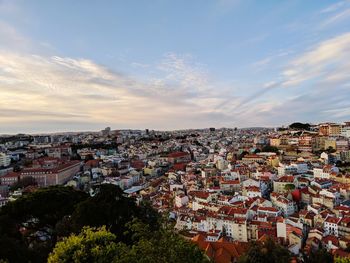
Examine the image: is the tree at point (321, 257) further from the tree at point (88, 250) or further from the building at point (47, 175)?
the building at point (47, 175)

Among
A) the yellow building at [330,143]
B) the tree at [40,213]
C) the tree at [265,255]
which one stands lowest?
the tree at [265,255]

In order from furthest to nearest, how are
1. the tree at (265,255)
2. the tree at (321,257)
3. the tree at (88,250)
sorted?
1. the tree at (321,257)
2. the tree at (265,255)
3. the tree at (88,250)

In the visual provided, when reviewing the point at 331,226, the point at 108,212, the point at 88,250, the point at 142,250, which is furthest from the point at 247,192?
the point at 142,250

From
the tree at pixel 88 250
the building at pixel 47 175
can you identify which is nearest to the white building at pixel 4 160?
the building at pixel 47 175

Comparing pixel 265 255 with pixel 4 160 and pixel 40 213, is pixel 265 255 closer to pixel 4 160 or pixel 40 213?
pixel 40 213

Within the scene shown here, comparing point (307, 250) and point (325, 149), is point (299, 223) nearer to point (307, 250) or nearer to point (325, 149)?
point (307, 250)

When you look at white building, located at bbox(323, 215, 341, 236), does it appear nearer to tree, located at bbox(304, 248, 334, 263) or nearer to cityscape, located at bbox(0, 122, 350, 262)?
cityscape, located at bbox(0, 122, 350, 262)

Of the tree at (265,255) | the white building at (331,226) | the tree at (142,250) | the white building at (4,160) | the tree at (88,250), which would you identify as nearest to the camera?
the tree at (142,250)

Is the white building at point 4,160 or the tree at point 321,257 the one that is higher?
the white building at point 4,160

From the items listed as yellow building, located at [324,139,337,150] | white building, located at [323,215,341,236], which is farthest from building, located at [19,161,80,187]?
yellow building, located at [324,139,337,150]
